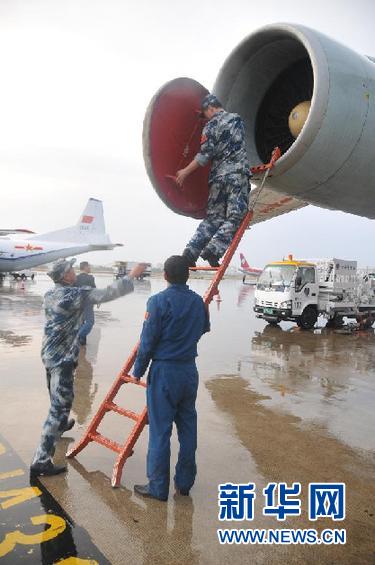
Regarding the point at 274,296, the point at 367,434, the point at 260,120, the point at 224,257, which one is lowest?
the point at 367,434

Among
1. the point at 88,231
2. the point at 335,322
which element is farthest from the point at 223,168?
the point at 88,231

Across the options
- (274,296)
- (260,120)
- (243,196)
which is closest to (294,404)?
(243,196)

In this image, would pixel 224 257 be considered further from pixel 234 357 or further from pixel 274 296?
pixel 274 296

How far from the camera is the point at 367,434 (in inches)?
230

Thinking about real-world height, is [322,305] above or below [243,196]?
below

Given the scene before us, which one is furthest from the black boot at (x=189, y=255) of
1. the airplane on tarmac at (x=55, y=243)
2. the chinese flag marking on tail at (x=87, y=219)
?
the chinese flag marking on tail at (x=87, y=219)

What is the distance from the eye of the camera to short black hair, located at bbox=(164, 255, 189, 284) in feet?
13.1

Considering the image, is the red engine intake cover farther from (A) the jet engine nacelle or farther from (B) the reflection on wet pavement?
(B) the reflection on wet pavement

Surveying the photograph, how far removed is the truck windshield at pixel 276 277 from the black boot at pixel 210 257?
1176cm

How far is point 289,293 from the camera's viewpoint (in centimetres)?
1553

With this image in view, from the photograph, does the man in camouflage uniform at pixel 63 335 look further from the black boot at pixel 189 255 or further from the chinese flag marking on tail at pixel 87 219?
the chinese flag marking on tail at pixel 87 219

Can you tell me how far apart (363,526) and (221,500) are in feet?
3.98

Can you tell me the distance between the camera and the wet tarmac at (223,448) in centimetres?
321

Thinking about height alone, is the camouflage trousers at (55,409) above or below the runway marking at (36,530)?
above
